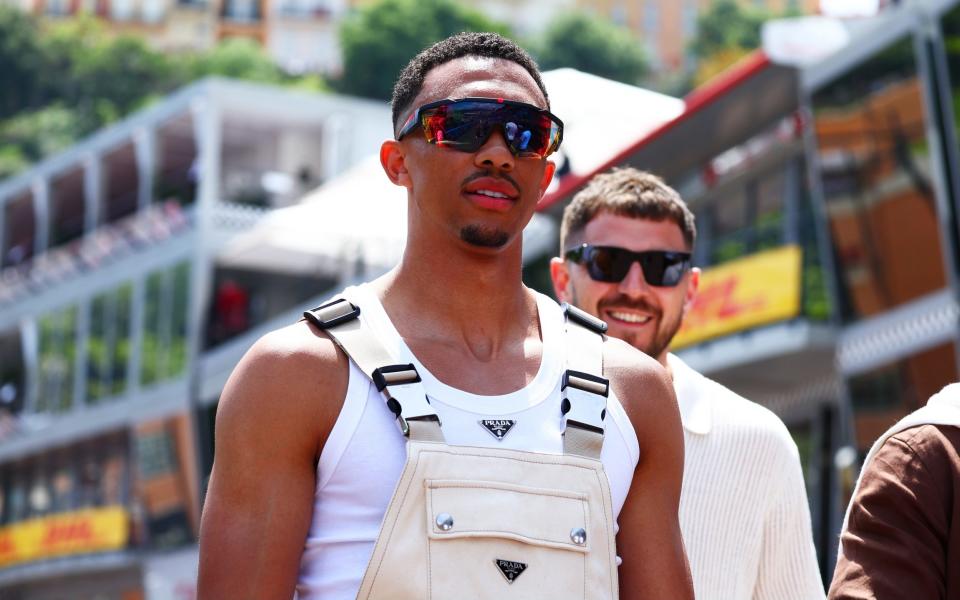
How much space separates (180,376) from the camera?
41.6m

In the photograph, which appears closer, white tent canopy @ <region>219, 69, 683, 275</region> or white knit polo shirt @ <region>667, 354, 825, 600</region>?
white knit polo shirt @ <region>667, 354, 825, 600</region>

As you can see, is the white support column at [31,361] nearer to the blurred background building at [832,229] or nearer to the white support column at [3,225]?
the white support column at [3,225]

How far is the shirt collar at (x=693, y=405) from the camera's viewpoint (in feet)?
14.6

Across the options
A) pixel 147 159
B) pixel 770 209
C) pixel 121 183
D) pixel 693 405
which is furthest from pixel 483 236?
pixel 121 183

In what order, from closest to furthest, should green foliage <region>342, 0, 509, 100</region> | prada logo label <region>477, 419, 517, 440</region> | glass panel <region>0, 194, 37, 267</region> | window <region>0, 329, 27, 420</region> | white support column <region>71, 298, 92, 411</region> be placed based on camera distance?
1. prada logo label <region>477, 419, 517, 440</region>
2. white support column <region>71, 298, 92, 411</region>
3. window <region>0, 329, 27, 420</region>
4. glass panel <region>0, 194, 37, 267</region>
5. green foliage <region>342, 0, 509, 100</region>

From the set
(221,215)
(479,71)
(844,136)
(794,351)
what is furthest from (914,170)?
(221,215)

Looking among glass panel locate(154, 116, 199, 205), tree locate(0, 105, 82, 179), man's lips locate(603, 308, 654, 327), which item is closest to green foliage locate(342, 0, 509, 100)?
tree locate(0, 105, 82, 179)

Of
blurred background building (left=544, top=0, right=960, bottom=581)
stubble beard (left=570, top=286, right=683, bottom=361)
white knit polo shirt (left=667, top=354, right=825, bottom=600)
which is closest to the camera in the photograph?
white knit polo shirt (left=667, top=354, right=825, bottom=600)

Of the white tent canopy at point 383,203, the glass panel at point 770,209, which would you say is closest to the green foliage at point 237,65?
the white tent canopy at point 383,203

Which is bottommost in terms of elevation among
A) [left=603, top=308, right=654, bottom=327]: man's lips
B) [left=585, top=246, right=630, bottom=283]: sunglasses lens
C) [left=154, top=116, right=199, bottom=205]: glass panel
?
[left=154, top=116, right=199, bottom=205]: glass panel

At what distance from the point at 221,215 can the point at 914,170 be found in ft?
92.7

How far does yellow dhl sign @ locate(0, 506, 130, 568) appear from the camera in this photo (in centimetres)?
4291

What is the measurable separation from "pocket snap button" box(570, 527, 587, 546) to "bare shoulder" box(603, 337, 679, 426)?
302mm

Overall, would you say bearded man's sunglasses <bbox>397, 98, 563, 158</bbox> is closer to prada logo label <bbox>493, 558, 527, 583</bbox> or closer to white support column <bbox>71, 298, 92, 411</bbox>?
prada logo label <bbox>493, 558, 527, 583</bbox>
